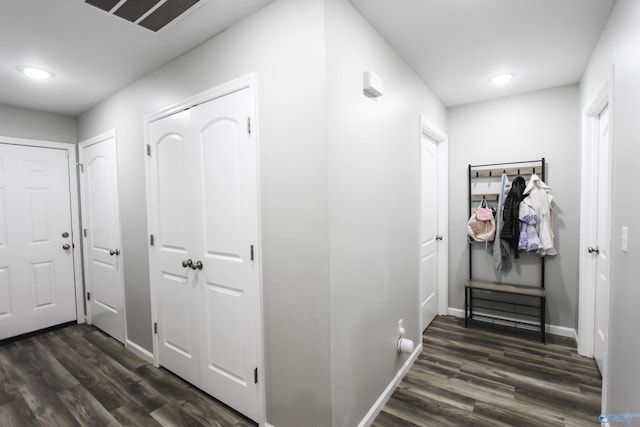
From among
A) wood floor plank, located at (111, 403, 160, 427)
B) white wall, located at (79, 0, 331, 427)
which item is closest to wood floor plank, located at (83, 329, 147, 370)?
wood floor plank, located at (111, 403, 160, 427)

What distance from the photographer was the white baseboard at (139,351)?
8.35ft

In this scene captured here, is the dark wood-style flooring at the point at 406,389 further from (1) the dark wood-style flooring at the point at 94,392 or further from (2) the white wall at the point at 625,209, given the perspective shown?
(2) the white wall at the point at 625,209

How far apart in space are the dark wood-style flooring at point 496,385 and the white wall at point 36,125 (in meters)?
4.21

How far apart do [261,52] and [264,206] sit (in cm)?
85

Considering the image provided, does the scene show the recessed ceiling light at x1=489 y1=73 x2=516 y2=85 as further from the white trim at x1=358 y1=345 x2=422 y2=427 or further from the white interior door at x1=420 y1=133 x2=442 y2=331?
the white trim at x1=358 y1=345 x2=422 y2=427

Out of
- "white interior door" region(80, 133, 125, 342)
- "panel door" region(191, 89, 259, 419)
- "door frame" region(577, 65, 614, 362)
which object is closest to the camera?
"panel door" region(191, 89, 259, 419)

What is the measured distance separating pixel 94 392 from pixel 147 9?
258cm

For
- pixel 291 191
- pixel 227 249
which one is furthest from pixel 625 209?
pixel 227 249

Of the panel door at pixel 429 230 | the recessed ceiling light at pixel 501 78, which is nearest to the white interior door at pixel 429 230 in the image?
the panel door at pixel 429 230

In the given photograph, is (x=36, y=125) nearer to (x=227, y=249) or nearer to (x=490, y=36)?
(x=227, y=249)

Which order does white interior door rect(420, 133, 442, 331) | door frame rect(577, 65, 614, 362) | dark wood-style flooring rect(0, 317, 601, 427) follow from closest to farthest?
dark wood-style flooring rect(0, 317, 601, 427), door frame rect(577, 65, 614, 362), white interior door rect(420, 133, 442, 331)

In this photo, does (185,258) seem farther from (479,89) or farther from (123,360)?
(479,89)

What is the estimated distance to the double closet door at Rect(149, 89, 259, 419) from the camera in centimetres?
178

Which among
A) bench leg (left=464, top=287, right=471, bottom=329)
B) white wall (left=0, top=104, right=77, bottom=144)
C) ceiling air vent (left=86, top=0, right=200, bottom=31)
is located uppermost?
ceiling air vent (left=86, top=0, right=200, bottom=31)
